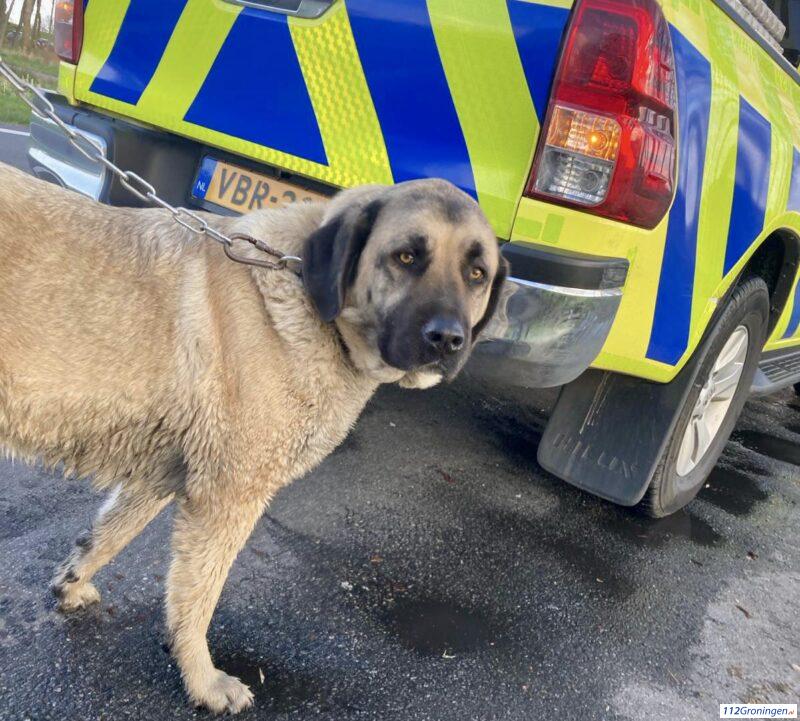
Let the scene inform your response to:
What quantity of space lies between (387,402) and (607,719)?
2.24 m

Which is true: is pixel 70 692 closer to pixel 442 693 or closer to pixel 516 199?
pixel 442 693

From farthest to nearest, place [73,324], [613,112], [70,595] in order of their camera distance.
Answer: [613,112], [70,595], [73,324]

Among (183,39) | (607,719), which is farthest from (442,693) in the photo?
(183,39)

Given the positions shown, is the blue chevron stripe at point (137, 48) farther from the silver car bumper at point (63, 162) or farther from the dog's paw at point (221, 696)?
the dog's paw at point (221, 696)

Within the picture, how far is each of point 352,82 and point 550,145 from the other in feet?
2.70

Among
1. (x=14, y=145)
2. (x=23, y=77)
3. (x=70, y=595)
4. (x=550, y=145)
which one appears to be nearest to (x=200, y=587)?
(x=70, y=595)

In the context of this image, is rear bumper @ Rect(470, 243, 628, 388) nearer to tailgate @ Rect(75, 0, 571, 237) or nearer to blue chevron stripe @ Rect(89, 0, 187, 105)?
tailgate @ Rect(75, 0, 571, 237)

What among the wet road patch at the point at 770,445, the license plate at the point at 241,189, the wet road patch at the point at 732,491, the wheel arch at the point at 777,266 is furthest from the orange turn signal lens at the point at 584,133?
the wet road patch at the point at 770,445

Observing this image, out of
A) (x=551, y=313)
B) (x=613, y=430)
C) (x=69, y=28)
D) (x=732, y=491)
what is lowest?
(x=732, y=491)

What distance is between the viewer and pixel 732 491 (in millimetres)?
4332

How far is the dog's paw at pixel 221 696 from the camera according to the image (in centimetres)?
203

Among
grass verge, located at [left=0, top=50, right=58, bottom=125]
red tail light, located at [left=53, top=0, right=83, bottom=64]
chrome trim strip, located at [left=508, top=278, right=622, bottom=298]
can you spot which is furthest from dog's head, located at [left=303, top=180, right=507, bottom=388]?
grass verge, located at [left=0, top=50, right=58, bottom=125]

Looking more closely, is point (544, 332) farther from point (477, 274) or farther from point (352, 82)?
point (352, 82)

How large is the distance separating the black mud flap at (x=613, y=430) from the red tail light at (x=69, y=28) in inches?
109
